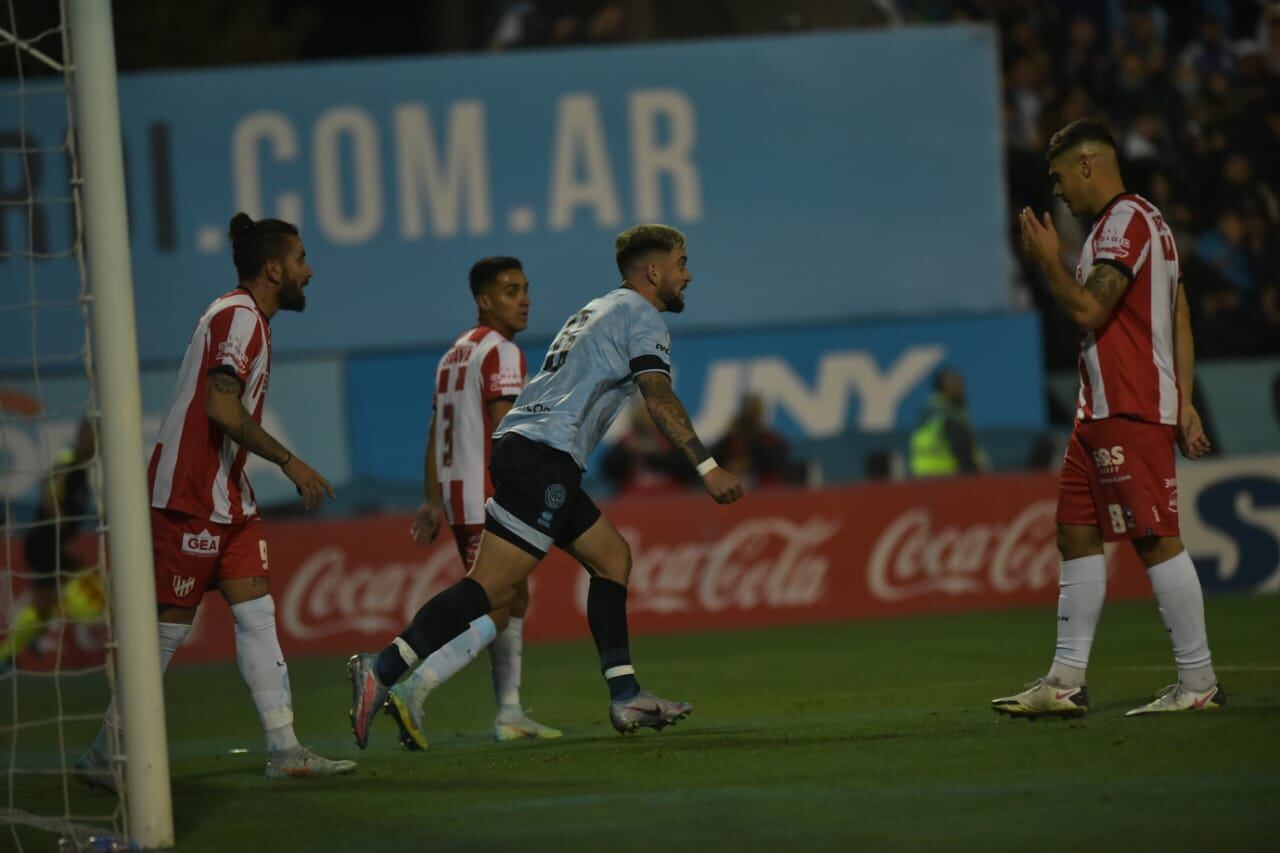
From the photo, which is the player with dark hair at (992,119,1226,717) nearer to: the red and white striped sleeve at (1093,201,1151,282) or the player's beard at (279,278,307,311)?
the red and white striped sleeve at (1093,201,1151,282)

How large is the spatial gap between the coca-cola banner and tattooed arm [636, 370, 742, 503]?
7418 millimetres

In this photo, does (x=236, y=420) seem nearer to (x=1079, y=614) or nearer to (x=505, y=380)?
(x=505, y=380)

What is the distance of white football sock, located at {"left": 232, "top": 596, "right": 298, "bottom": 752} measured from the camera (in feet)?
22.1

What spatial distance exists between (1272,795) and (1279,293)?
13318mm

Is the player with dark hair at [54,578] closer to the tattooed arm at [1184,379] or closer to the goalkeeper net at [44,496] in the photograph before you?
the goalkeeper net at [44,496]

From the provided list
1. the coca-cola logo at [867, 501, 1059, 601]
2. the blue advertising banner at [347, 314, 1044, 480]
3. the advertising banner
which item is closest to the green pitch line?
the advertising banner

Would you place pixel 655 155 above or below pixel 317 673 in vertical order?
above

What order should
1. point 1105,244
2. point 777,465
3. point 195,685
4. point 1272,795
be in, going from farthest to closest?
point 777,465
point 195,685
point 1105,244
point 1272,795

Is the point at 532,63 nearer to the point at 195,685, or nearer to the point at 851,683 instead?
the point at 195,685

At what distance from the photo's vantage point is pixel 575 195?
55.7 feet

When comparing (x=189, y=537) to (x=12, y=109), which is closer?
(x=189, y=537)

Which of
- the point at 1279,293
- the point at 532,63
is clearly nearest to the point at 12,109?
the point at 532,63

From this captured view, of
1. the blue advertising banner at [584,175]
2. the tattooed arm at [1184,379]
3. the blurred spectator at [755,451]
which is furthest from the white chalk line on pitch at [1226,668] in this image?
the blue advertising banner at [584,175]

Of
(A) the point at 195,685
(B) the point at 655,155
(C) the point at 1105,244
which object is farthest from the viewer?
(B) the point at 655,155
